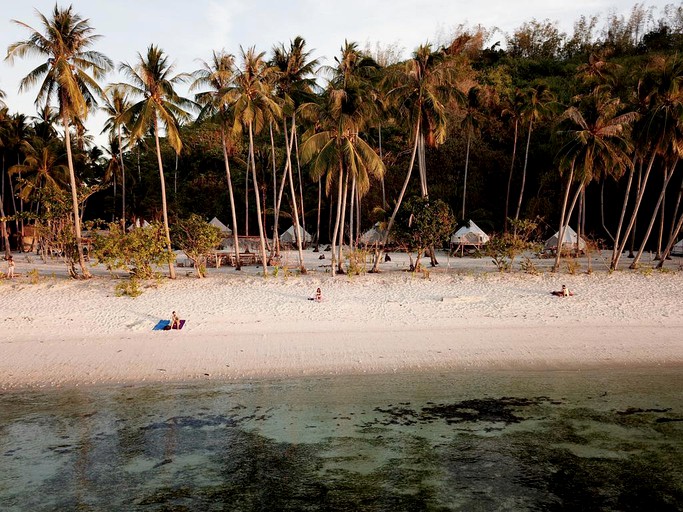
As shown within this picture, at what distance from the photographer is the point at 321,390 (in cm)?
1127

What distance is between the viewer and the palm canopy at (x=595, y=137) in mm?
22281

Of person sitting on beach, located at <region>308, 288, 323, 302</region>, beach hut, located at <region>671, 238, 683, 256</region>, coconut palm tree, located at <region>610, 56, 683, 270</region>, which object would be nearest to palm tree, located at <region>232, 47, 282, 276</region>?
person sitting on beach, located at <region>308, 288, 323, 302</region>

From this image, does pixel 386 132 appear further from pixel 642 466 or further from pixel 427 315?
pixel 642 466

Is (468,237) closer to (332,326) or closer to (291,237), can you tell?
(291,237)

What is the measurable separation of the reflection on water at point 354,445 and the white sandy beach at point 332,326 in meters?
0.98

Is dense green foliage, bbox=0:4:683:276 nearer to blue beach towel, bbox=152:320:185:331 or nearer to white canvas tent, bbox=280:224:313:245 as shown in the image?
white canvas tent, bbox=280:224:313:245

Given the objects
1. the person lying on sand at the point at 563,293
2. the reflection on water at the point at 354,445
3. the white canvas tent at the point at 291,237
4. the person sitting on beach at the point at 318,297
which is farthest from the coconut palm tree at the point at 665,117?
the white canvas tent at the point at 291,237

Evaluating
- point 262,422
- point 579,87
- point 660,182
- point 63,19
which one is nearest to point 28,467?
point 262,422

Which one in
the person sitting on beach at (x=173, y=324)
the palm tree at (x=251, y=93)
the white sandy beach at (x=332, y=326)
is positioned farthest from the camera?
the palm tree at (x=251, y=93)

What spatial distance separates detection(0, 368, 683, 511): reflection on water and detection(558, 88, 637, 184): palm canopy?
12852 mm

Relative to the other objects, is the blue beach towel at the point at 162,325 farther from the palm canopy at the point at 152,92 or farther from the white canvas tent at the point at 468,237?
the white canvas tent at the point at 468,237

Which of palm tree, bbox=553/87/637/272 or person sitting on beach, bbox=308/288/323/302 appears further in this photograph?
palm tree, bbox=553/87/637/272

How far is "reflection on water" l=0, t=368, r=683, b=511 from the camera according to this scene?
24.2 feet

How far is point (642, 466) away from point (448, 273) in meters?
14.7
